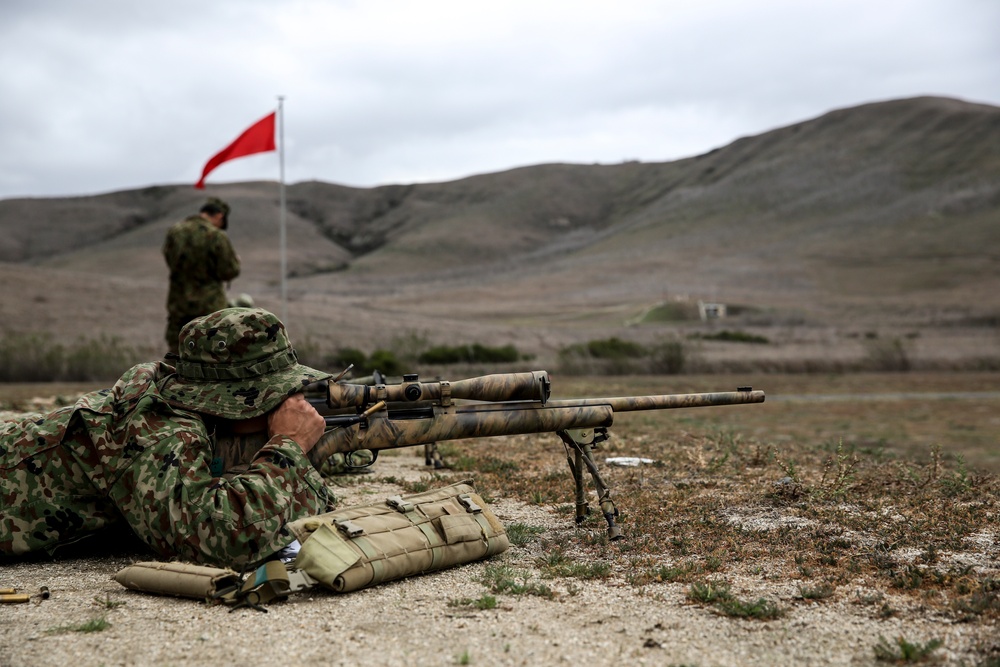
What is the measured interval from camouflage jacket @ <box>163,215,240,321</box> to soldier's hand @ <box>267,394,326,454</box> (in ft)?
21.5

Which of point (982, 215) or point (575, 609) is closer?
point (575, 609)

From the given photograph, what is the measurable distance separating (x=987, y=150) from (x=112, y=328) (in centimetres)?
10353

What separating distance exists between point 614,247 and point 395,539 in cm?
10453

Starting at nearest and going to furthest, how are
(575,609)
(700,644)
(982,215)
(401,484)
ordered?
(700,644) < (575,609) < (401,484) < (982,215)

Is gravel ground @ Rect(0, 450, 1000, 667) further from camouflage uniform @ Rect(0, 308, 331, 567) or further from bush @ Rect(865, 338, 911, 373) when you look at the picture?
bush @ Rect(865, 338, 911, 373)

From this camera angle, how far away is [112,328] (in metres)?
26.4

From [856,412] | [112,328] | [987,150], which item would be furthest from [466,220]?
[856,412]

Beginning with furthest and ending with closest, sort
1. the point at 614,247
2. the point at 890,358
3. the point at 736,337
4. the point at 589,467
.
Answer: the point at 614,247 < the point at 736,337 < the point at 890,358 < the point at 589,467

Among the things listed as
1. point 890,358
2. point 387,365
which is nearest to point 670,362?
point 890,358

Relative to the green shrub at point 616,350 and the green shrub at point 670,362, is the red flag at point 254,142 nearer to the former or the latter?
the green shrub at point 616,350

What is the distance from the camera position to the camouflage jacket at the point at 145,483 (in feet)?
15.9

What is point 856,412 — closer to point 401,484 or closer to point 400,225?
point 401,484

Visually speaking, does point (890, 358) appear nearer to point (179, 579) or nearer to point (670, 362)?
point (670, 362)

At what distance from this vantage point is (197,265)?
1142 cm
